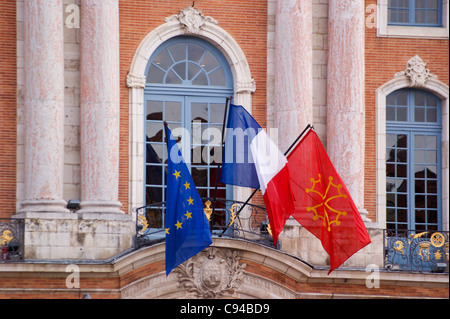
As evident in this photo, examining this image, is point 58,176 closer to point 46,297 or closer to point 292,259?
point 46,297

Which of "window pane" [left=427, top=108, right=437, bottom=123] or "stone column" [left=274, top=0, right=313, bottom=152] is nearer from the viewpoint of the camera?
"stone column" [left=274, top=0, right=313, bottom=152]

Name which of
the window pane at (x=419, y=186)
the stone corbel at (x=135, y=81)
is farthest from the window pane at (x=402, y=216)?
the stone corbel at (x=135, y=81)

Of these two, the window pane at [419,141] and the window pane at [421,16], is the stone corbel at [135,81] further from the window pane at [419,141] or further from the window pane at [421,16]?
the window pane at [421,16]

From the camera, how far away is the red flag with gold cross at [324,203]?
23656 mm

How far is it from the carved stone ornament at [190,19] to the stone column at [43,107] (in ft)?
8.34

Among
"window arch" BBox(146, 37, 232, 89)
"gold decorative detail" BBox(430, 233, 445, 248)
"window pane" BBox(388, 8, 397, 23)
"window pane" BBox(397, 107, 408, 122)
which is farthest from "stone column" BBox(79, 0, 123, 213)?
"gold decorative detail" BBox(430, 233, 445, 248)

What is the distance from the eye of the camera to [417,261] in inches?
1037

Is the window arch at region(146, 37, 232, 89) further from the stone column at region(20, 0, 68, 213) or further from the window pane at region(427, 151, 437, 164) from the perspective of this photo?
the window pane at region(427, 151, 437, 164)

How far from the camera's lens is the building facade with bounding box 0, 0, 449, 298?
81.1 ft

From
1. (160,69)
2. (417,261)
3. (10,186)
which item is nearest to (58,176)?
(10,186)

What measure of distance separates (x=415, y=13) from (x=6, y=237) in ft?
32.5

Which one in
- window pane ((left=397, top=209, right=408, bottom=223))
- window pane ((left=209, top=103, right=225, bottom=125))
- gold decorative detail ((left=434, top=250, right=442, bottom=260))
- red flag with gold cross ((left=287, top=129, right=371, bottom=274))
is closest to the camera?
red flag with gold cross ((left=287, top=129, right=371, bottom=274))

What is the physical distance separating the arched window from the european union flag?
2.98 meters

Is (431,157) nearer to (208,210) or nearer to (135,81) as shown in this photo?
(208,210)
